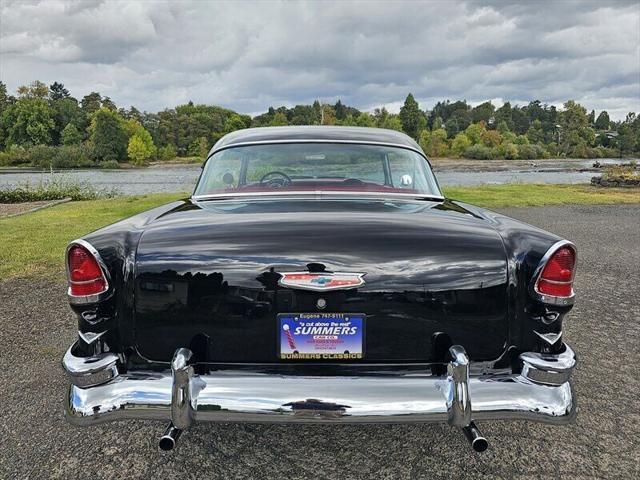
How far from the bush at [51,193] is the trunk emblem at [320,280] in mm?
17522

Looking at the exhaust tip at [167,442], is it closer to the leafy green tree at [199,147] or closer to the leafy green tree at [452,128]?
the leafy green tree at [199,147]

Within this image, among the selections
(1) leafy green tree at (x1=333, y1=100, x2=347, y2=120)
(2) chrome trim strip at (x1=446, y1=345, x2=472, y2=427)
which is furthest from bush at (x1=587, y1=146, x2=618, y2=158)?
(2) chrome trim strip at (x1=446, y1=345, x2=472, y2=427)

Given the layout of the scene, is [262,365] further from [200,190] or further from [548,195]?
[548,195]

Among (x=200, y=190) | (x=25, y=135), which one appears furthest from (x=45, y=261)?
(x=25, y=135)

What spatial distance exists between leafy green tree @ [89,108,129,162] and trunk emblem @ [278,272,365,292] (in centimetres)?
7241

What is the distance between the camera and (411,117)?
103938 millimetres

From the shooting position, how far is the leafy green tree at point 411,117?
10381 cm

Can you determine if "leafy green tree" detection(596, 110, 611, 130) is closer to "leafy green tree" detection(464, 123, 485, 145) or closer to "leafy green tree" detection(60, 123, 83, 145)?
"leafy green tree" detection(464, 123, 485, 145)

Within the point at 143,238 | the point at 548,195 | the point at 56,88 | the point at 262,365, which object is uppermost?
the point at 56,88

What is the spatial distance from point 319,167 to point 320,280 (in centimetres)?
167

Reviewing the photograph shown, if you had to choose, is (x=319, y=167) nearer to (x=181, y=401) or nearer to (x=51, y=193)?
(x=181, y=401)

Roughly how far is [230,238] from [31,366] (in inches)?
94.1

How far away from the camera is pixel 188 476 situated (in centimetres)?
229

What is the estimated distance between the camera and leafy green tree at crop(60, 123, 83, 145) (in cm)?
7969
